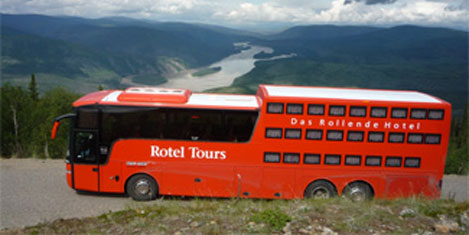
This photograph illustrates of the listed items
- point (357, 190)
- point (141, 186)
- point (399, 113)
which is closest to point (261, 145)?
point (357, 190)

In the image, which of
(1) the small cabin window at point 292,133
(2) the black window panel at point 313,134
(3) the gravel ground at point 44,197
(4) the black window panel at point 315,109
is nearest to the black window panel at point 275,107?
(1) the small cabin window at point 292,133

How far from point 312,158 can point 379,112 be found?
2453 millimetres

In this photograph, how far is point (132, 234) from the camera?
27.3 feet

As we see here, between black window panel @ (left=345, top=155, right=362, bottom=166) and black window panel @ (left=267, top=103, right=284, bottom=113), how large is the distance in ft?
8.47

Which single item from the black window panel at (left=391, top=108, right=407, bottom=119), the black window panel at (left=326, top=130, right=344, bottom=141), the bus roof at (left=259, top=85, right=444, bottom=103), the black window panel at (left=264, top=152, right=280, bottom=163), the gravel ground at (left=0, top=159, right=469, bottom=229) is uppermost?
the bus roof at (left=259, top=85, right=444, bottom=103)

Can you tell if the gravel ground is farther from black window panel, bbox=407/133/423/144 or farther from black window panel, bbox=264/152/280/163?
black window panel, bbox=264/152/280/163

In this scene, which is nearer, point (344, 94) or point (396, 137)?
point (396, 137)

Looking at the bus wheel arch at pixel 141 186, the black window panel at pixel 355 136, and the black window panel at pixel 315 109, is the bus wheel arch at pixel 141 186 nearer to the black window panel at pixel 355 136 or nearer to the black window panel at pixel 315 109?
the black window panel at pixel 315 109

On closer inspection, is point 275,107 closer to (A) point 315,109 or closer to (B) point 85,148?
(A) point 315,109

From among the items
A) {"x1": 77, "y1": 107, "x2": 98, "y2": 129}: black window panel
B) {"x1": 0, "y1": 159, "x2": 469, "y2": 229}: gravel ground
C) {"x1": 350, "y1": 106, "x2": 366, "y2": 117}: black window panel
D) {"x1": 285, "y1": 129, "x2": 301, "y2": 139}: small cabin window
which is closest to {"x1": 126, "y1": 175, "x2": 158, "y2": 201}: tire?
{"x1": 0, "y1": 159, "x2": 469, "y2": 229}: gravel ground

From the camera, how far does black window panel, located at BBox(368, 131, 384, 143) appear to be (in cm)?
1174

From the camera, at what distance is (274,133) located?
11.8 m

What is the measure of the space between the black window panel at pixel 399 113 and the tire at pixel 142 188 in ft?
25.5

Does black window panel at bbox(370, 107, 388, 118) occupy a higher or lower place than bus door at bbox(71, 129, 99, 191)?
higher
